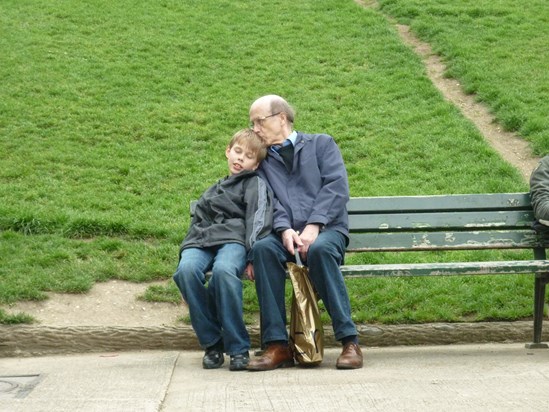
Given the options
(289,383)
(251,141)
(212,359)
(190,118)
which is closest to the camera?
(289,383)

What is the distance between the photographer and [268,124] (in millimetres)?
6531

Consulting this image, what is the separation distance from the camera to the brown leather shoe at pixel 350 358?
19.0 feet

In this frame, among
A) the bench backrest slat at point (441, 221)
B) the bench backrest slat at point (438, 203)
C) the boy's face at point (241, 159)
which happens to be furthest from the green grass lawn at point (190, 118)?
the boy's face at point (241, 159)

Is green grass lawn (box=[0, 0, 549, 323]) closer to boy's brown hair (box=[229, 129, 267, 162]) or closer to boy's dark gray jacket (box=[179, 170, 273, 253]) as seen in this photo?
boy's dark gray jacket (box=[179, 170, 273, 253])

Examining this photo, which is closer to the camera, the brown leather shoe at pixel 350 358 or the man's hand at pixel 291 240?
the brown leather shoe at pixel 350 358

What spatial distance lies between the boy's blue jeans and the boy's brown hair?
65 centimetres

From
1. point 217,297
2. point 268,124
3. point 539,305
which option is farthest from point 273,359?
point 539,305

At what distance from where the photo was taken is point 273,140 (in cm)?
654

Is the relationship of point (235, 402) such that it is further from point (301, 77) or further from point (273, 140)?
point (301, 77)

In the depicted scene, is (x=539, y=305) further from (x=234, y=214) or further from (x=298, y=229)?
(x=234, y=214)

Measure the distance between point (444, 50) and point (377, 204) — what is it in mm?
8699

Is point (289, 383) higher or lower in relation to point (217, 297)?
lower

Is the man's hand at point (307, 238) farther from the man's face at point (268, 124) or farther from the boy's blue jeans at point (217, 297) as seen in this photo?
the man's face at point (268, 124)

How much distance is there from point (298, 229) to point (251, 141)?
1.98ft
